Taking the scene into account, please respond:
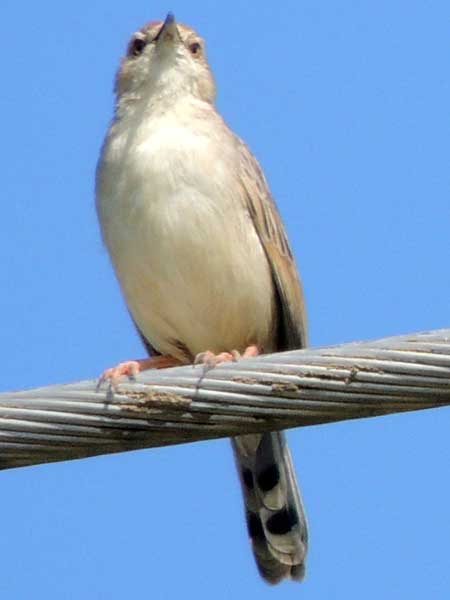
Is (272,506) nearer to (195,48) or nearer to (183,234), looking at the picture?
(183,234)

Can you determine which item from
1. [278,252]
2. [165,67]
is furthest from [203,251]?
[165,67]

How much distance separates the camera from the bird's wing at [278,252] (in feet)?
25.6

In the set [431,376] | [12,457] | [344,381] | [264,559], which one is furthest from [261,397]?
[264,559]

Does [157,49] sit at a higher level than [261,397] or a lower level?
higher

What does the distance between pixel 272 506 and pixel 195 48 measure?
2883mm

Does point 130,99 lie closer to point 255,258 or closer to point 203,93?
point 203,93

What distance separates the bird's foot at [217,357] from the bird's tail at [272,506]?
47 centimetres

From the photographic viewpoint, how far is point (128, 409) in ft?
15.6

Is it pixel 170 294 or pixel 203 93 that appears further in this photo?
pixel 203 93

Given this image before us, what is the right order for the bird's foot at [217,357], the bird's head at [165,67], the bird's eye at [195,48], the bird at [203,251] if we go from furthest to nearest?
the bird's eye at [195,48]
the bird's head at [165,67]
the bird at [203,251]
the bird's foot at [217,357]

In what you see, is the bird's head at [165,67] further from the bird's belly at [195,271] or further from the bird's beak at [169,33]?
the bird's belly at [195,271]

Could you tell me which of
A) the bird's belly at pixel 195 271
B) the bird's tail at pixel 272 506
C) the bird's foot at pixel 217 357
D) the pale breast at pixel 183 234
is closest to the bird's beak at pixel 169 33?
the pale breast at pixel 183 234

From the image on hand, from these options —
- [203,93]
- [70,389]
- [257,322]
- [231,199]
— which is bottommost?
[70,389]

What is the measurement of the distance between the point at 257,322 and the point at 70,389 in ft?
10.8
